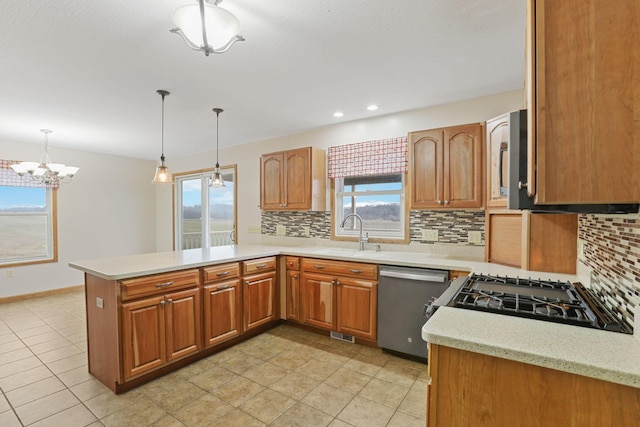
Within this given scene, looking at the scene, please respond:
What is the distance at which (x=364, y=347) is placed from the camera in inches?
116

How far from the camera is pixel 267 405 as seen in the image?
2076 mm

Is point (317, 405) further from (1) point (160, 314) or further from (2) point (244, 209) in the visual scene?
(2) point (244, 209)

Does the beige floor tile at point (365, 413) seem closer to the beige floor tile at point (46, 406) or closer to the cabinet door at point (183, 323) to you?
the cabinet door at point (183, 323)

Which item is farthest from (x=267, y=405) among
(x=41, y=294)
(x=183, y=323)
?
(x=41, y=294)

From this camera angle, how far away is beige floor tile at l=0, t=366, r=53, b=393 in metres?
2.31

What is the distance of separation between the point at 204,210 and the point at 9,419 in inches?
146

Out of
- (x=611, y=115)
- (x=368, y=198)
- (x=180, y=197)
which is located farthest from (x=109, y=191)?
(x=611, y=115)

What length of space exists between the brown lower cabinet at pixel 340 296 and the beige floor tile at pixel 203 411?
1253 mm

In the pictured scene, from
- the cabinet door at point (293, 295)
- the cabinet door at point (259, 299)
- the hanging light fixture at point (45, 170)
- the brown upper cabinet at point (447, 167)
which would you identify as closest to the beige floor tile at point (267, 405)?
the cabinet door at point (259, 299)

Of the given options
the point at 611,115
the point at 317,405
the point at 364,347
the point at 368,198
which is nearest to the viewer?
the point at 611,115

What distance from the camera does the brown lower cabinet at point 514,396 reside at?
89cm

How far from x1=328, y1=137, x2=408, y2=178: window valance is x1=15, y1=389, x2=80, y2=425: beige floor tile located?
3039mm

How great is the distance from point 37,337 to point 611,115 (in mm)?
4719

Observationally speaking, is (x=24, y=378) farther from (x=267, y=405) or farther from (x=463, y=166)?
(x=463, y=166)
